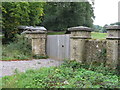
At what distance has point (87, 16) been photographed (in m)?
22.7

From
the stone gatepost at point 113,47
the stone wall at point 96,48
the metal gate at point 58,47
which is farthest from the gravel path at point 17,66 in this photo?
the stone gatepost at point 113,47

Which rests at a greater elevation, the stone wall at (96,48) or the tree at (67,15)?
the tree at (67,15)

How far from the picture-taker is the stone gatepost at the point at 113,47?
17.1ft

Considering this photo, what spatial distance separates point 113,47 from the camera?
209 inches

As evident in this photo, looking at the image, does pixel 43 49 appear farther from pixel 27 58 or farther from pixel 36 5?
pixel 36 5

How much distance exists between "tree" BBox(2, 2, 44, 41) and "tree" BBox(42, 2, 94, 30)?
7816 mm

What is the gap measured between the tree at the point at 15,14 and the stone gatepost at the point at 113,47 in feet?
27.9

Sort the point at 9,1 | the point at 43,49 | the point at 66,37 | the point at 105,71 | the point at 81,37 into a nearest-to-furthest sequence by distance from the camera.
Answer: the point at 105,71 < the point at 81,37 < the point at 66,37 < the point at 43,49 < the point at 9,1

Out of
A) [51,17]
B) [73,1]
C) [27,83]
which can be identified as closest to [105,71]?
[27,83]

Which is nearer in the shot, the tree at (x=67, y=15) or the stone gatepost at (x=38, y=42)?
the stone gatepost at (x=38, y=42)

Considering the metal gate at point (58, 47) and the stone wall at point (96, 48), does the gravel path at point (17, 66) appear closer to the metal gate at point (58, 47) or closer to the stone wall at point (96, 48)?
the metal gate at point (58, 47)

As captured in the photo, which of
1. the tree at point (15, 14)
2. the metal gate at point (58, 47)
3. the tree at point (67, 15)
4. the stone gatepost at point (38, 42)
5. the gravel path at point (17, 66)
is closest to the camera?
the gravel path at point (17, 66)

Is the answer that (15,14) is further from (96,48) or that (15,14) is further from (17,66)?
(96,48)

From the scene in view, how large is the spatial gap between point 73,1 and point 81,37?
15.2 meters
